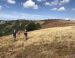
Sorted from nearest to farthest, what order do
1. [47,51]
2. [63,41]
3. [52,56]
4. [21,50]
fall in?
[52,56] → [47,51] → [21,50] → [63,41]

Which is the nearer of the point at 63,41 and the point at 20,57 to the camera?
the point at 20,57

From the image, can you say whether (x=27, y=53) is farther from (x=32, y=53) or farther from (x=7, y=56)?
(x=7, y=56)

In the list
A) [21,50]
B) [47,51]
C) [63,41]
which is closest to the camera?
[47,51]

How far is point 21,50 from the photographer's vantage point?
109 ft

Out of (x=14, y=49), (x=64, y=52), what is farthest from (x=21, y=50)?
(x=64, y=52)

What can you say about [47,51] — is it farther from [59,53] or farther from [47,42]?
[47,42]

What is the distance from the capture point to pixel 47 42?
36844mm

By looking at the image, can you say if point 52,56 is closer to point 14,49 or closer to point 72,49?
point 72,49

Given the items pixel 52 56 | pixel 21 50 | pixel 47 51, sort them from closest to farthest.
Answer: pixel 52 56
pixel 47 51
pixel 21 50

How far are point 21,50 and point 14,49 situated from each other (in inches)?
78.1

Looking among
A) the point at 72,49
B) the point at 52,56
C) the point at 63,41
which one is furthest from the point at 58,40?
the point at 52,56

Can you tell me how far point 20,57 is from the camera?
30.0 meters

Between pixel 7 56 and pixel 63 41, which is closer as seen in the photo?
pixel 7 56

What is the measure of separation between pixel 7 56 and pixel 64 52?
8281mm
